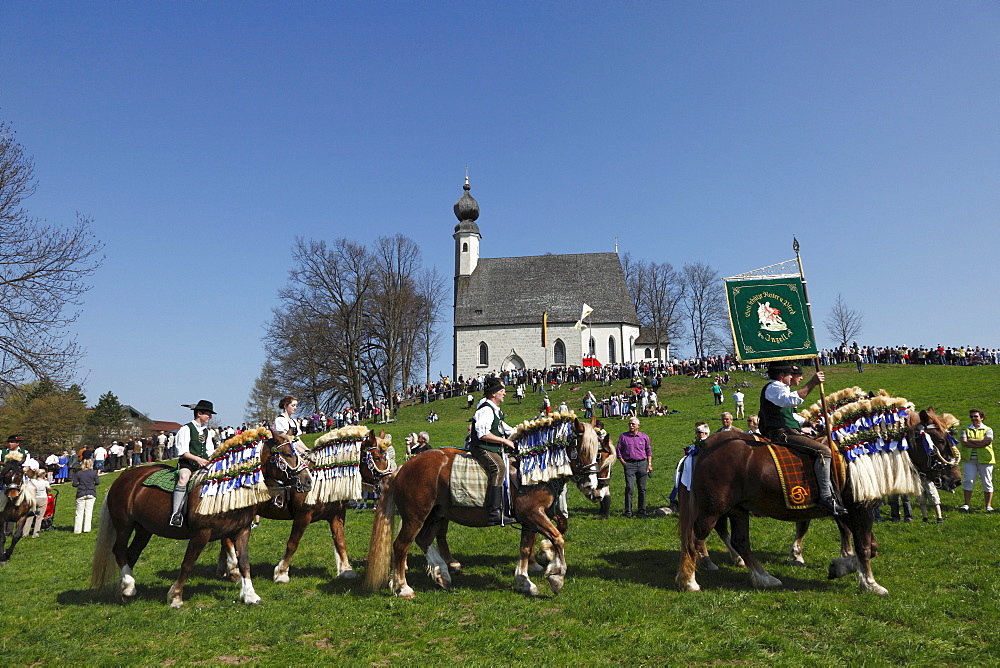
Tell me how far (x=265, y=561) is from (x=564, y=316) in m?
53.6

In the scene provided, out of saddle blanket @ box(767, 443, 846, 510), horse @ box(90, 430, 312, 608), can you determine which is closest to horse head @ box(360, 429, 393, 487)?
horse @ box(90, 430, 312, 608)

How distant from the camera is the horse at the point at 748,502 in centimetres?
753

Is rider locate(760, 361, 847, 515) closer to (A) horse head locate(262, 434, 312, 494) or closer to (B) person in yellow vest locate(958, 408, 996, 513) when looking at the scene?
(B) person in yellow vest locate(958, 408, 996, 513)

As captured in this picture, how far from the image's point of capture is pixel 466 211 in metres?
70.7

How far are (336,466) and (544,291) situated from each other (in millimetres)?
56383

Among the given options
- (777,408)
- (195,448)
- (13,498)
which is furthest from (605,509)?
(13,498)

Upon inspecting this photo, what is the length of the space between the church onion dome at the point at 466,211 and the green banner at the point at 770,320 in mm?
62313

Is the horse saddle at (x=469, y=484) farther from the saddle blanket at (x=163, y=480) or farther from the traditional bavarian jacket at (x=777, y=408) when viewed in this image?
the saddle blanket at (x=163, y=480)

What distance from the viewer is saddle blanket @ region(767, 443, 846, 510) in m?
7.49

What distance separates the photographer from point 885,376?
35.8 metres

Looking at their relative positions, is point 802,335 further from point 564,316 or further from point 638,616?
point 564,316

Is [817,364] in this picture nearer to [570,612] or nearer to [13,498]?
[570,612]

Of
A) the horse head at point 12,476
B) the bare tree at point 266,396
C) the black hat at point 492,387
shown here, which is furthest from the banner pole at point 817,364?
the bare tree at point 266,396

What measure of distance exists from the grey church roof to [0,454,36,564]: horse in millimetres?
51691
